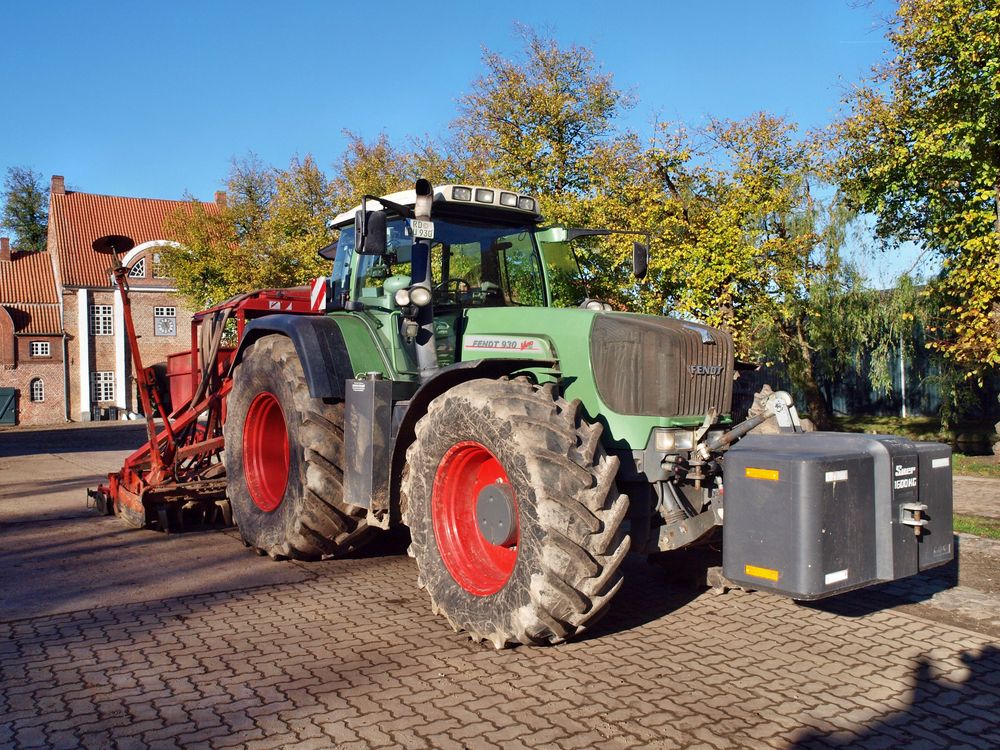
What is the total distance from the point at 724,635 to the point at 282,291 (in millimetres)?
5775

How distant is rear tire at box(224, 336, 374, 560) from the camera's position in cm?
656

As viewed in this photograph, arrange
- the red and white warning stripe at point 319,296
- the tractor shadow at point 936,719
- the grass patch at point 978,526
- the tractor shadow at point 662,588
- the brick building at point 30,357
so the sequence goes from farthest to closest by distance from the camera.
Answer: the brick building at point 30,357, the grass patch at point 978,526, the red and white warning stripe at point 319,296, the tractor shadow at point 662,588, the tractor shadow at point 936,719

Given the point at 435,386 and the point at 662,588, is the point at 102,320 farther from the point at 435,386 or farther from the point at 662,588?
the point at 662,588

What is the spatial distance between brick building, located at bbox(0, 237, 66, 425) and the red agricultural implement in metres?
38.4

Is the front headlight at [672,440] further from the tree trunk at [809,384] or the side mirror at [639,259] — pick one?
the tree trunk at [809,384]

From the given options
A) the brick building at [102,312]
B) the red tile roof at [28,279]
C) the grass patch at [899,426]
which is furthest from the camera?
the red tile roof at [28,279]

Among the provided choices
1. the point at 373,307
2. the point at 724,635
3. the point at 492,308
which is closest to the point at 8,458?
the point at 373,307

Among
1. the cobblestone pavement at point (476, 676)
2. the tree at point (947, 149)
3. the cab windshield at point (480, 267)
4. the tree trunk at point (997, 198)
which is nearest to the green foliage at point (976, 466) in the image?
the tree at point (947, 149)

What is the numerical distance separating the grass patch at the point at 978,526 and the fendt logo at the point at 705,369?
474 cm

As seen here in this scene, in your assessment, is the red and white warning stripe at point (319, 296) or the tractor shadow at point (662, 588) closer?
the tractor shadow at point (662, 588)

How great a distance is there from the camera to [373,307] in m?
7.03

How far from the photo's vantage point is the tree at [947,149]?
12.9m

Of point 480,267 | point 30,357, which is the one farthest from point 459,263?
point 30,357

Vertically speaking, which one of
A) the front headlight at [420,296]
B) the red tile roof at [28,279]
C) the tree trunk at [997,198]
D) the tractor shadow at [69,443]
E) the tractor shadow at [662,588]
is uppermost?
the red tile roof at [28,279]
